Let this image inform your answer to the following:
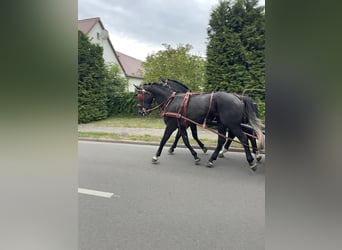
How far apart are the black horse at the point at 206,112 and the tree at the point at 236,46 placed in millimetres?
4604

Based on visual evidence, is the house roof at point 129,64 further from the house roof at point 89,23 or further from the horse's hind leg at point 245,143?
the horse's hind leg at point 245,143

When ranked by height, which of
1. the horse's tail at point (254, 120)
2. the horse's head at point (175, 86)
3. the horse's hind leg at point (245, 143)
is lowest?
the horse's hind leg at point (245, 143)

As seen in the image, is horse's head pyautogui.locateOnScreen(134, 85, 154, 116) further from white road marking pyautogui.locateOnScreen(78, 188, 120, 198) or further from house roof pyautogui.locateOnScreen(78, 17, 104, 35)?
house roof pyautogui.locateOnScreen(78, 17, 104, 35)

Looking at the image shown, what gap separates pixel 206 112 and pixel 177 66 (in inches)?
331

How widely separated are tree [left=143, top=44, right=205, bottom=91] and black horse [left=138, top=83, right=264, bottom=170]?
7153 mm

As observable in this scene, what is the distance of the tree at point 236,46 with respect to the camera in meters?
8.71

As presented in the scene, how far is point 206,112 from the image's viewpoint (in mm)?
4750

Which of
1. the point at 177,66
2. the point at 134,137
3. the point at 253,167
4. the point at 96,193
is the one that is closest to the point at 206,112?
the point at 253,167

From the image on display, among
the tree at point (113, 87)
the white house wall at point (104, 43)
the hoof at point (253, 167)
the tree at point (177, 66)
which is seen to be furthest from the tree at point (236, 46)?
the white house wall at point (104, 43)
